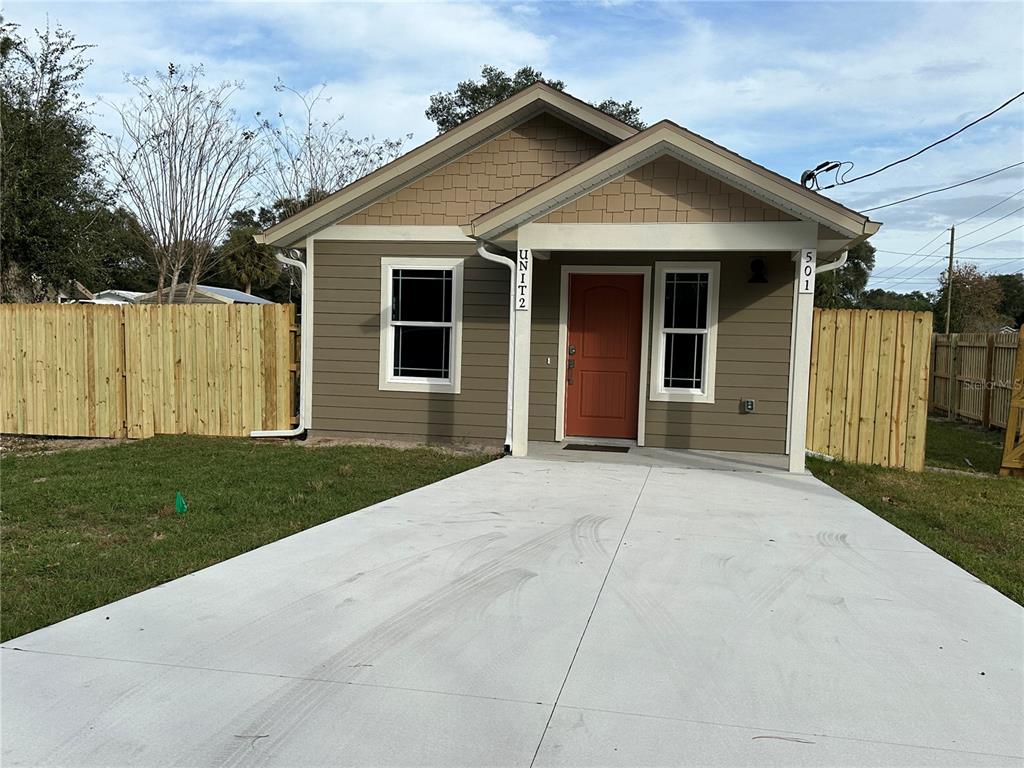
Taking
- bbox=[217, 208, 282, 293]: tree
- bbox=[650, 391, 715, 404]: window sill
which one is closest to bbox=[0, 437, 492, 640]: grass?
bbox=[650, 391, 715, 404]: window sill

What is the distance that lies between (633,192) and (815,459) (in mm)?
4028

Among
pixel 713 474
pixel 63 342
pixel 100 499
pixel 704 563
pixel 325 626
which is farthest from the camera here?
pixel 63 342

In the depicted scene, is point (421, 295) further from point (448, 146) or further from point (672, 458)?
point (672, 458)

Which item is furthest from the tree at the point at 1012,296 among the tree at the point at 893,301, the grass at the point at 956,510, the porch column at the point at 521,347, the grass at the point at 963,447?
the porch column at the point at 521,347

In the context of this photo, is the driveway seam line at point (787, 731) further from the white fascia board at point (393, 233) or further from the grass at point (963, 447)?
the grass at point (963, 447)

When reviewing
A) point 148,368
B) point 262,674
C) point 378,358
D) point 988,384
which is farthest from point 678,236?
point 988,384

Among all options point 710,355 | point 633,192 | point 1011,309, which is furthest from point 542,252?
point 1011,309

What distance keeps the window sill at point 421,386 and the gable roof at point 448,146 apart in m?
2.34

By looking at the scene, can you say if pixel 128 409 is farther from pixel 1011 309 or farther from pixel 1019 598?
pixel 1011 309

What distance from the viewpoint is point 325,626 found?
358cm

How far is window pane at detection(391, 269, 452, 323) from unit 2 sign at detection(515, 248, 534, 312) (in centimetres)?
182

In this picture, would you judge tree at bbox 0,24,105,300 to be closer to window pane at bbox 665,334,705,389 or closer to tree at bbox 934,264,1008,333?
window pane at bbox 665,334,705,389

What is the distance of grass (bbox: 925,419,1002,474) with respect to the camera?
33.3 feet

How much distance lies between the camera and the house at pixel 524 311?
9.19 meters
